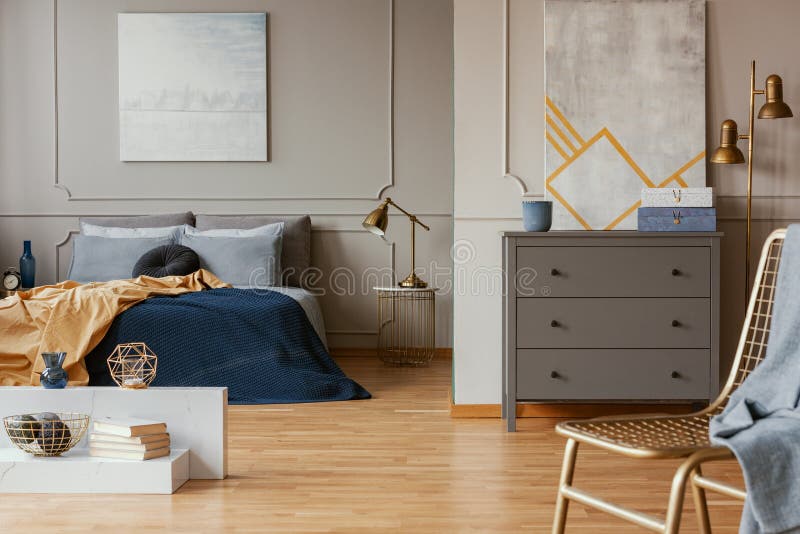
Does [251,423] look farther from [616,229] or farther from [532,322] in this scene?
[616,229]

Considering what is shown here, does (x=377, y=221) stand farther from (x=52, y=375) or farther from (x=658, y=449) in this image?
(x=658, y=449)

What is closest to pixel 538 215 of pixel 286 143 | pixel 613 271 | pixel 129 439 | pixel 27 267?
pixel 613 271

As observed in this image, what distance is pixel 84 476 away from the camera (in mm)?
2666

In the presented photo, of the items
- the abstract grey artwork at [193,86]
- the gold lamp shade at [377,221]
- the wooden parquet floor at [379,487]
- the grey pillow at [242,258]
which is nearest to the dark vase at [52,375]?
the wooden parquet floor at [379,487]

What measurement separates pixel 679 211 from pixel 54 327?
2.88 meters

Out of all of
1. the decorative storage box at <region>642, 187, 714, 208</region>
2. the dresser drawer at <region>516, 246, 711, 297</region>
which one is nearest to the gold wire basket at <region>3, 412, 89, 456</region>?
the dresser drawer at <region>516, 246, 711, 297</region>

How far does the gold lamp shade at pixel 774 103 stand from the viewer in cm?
351

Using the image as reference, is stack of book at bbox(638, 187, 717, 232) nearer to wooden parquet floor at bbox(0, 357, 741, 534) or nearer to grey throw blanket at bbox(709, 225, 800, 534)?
wooden parquet floor at bbox(0, 357, 741, 534)

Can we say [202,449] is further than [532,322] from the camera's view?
No

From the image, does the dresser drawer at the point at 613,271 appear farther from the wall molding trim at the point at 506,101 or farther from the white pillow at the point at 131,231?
the white pillow at the point at 131,231

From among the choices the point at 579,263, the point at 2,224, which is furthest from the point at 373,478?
the point at 2,224

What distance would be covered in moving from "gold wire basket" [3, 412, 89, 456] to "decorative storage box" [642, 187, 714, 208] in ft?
7.91

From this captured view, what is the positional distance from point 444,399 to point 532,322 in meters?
0.92

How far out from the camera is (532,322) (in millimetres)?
3533
